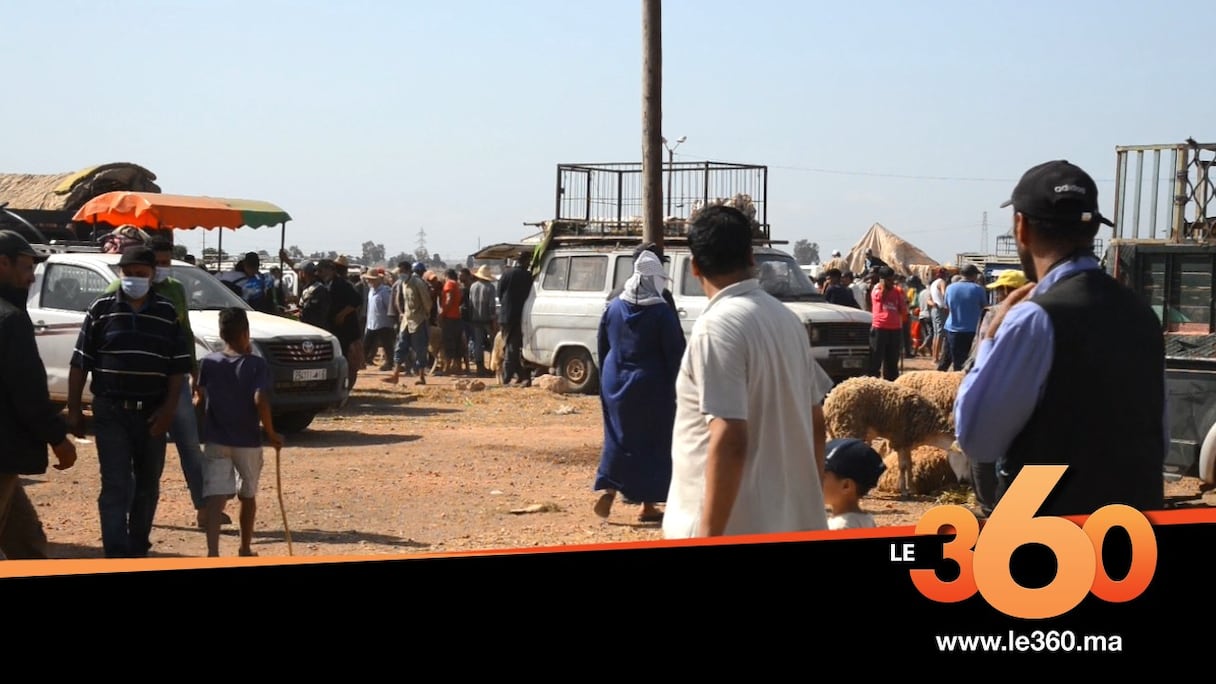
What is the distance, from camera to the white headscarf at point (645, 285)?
8328 mm

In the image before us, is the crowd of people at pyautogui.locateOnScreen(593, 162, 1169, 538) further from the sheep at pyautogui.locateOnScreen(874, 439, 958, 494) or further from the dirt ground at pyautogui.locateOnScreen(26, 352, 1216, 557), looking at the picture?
the sheep at pyautogui.locateOnScreen(874, 439, 958, 494)

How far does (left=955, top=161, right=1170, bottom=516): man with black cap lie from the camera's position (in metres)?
3.17

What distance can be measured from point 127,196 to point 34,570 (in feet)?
46.2

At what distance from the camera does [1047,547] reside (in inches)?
131

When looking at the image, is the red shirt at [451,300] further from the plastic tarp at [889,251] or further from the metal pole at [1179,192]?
the plastic tarp at [889,251]

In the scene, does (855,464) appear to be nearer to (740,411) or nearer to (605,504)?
(740,411)

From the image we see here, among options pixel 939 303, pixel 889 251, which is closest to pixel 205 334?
pixel 939 303

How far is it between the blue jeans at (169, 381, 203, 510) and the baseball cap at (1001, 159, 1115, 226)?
5.56m

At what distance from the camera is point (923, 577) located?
3592mm

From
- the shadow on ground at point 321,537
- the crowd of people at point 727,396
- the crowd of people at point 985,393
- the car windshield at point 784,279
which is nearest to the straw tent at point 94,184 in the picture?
the car windshield at point 784,279

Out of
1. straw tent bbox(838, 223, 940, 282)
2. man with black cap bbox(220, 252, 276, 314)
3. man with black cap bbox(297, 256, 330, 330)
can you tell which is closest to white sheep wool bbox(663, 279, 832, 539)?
man with black cap bbox(297, 256, 330, 330)

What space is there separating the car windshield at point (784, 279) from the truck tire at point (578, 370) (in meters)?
2.49

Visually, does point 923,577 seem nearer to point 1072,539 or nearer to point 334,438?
point 1072,539

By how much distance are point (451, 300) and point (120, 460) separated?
48.3ft
